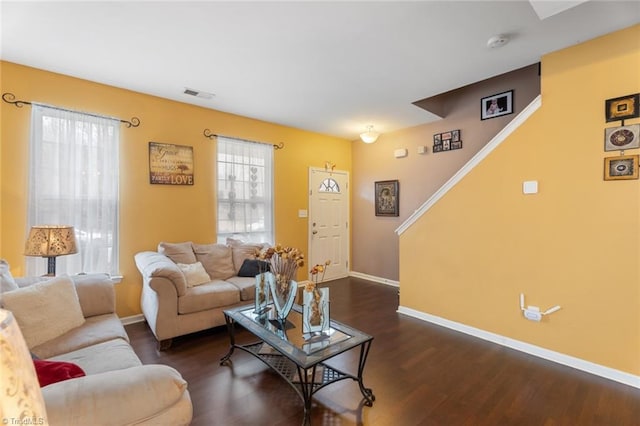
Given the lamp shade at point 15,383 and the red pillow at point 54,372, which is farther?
the red pillow at point 54,372

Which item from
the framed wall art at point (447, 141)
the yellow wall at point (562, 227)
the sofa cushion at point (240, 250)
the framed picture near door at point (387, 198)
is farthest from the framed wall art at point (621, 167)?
the sofa cushion at point (240, 250)

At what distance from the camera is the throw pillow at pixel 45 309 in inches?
65.8

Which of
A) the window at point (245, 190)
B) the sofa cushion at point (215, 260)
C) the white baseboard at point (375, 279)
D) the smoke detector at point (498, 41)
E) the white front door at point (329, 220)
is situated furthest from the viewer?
the white front door at point (329, 220)

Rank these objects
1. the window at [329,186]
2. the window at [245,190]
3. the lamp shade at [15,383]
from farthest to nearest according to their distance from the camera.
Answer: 1. the window at [329,186]
2. the window at [245,190]
3. the lamp shade at [15,383]

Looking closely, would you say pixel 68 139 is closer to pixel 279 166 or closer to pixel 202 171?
pixel 202 171

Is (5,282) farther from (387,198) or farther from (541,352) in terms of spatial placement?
(387,198)

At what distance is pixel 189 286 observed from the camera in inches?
115

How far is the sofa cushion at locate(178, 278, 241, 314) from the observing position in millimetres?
2711

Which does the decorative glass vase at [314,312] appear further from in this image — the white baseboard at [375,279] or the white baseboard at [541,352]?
the white baseboard at [375,279]

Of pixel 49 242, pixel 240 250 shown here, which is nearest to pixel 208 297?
pixel 240 250

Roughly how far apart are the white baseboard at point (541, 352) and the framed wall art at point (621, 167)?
4.84ft

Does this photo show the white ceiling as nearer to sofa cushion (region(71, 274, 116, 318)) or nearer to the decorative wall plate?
the decorative wall plate

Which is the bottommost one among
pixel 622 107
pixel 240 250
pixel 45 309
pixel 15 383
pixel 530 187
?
pixel 45 309

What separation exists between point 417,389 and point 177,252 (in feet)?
8.90
